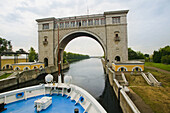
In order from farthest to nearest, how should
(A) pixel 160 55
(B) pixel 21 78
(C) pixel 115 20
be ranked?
(A) pixel 160 55
(C) pixel 115 20
(B) pixel 21 78

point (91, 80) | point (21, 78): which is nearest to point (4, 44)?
point (21, 78)

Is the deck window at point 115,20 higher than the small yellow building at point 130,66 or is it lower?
higher

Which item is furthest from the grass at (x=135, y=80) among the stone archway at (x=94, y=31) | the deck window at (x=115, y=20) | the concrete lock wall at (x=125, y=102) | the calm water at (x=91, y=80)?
the deck window at (x=115, y=20)

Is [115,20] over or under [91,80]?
over

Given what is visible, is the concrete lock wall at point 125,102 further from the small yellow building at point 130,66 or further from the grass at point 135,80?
the small yellow building at point 130,66

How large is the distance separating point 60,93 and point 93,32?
22.0 metres

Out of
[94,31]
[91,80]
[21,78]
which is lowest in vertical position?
[91,80]

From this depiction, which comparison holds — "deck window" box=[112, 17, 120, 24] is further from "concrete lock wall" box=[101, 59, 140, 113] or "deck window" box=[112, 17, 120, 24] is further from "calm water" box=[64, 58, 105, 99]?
"concrete lock wall" box=[101, 59, 140, 113]

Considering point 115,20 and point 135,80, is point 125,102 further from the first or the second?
point 115,20

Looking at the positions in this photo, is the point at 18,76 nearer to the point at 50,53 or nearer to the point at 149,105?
the point at 50,53

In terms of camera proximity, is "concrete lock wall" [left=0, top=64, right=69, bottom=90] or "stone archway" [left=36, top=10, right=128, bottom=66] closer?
"concrete lock wall" [left=0, top=64, right=69, bottom=90]

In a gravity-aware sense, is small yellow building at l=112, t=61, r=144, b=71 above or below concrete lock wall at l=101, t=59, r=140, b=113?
above

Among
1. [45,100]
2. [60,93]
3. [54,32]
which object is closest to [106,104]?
[60,93]

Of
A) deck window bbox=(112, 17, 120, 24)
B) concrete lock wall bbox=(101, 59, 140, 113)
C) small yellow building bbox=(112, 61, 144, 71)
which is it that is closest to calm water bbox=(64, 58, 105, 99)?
concrete lock wall bbox=(101, 59, 140, 113)
